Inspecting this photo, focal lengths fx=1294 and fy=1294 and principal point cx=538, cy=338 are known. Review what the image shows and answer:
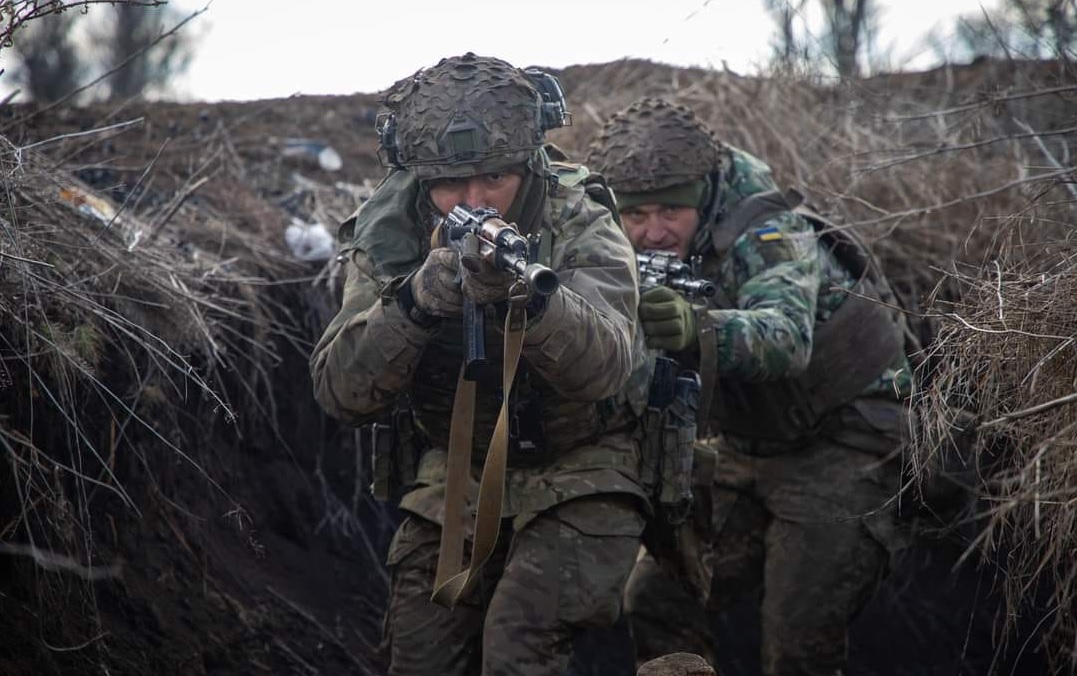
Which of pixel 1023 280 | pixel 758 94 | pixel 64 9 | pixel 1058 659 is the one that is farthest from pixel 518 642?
pixel 758 94

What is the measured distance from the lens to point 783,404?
504 cm

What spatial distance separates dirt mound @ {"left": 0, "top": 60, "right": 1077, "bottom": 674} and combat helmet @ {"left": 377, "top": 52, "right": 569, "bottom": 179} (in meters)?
0.92

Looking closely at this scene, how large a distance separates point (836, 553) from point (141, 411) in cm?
269

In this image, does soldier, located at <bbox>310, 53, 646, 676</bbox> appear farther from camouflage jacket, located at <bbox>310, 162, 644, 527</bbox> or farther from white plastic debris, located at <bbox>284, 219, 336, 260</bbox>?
white plastic debris, located at <bbox>284, 219, 336, 260</bbox>

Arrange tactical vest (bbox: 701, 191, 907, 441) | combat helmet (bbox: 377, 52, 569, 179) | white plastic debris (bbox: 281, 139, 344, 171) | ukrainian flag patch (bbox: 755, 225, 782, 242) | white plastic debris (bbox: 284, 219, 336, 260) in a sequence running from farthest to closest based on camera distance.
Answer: white plastic debris (bbox: 281, 139, 344, 171), white plastic debris (bbox: 284, 219, 336, 260), tactical vest (bbox: 701, 191, 907, 441), ukrainian flag patch (bbox: 755, 225, 782, 242), combat helmet (bbox: 377, 52, 569, 179)

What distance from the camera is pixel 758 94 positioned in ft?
25.4

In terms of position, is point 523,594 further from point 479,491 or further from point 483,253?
point 483,253

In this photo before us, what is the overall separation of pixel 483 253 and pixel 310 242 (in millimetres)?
3179

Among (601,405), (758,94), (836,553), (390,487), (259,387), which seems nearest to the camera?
(601,405)

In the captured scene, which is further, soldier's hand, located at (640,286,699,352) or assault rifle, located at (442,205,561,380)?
soldier's hand, located at (640,286,699,352)

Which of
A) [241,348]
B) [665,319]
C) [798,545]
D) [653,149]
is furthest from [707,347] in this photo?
[241,348]

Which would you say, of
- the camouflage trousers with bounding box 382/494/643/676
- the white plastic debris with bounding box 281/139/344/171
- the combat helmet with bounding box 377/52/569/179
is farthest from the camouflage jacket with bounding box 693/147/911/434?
the white plastic debris with bounding box 281/139/344/171

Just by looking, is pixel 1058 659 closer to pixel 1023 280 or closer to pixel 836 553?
pixel 1023 280

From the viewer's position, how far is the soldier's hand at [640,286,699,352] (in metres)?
4.38
